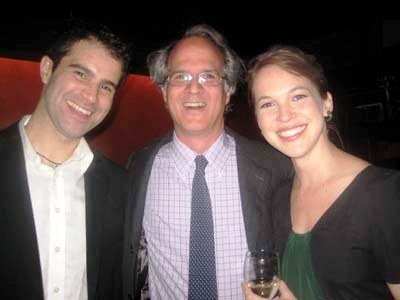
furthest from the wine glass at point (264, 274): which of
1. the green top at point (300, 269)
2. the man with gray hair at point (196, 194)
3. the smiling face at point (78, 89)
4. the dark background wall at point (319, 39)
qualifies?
the dark background wall at point (319, 39)

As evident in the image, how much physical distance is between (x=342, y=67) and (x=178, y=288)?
16.7 ft

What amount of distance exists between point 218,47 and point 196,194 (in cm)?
119

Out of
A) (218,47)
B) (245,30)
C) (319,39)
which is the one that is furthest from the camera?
(319,39)

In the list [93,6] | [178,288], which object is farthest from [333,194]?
[93,6]

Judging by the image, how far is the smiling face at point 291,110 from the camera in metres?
1.79

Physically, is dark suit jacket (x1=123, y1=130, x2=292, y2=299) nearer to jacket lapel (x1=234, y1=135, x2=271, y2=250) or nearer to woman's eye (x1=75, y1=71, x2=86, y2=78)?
jacket lapel (x1=234, y1=135, x2=271, y2=250)

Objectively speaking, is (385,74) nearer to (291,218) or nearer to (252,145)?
(252,145)

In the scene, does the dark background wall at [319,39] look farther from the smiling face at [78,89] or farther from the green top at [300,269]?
the green top at [300,269]

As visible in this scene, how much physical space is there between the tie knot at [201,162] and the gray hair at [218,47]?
0.63 metres

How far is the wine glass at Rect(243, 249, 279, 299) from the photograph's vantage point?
1502 millimetres

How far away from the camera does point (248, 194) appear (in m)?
2.19

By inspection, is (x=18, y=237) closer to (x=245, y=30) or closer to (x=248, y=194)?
(x=248, y=194)

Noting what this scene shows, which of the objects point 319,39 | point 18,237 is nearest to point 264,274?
point 18,237

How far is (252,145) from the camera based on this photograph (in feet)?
8.04
